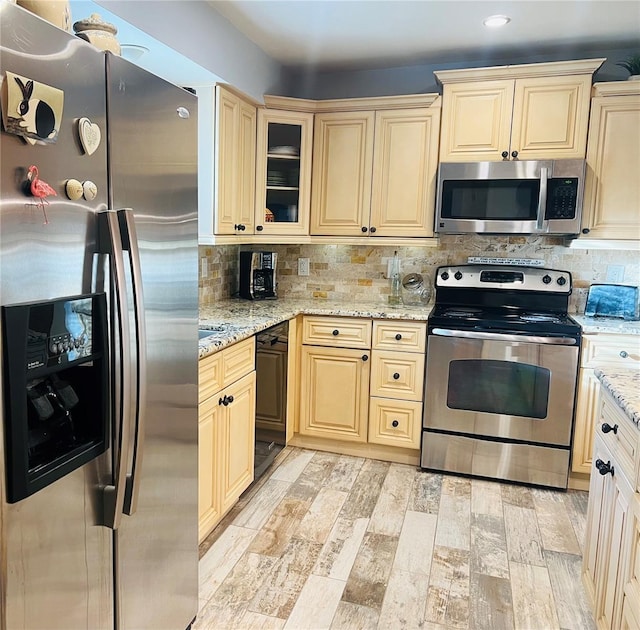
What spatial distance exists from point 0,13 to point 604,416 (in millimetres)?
2001

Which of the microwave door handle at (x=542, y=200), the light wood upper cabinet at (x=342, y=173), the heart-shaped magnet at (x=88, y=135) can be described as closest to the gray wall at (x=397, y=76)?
the light wood upper cabinet at (x=342, y=173)

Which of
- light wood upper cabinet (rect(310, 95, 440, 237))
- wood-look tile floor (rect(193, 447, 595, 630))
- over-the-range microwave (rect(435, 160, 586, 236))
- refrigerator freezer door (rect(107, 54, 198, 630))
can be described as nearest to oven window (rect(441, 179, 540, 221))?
over-the-range microwave (rect(435, 160, 586, 236))

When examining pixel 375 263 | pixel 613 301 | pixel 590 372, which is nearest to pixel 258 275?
pixel 375 263

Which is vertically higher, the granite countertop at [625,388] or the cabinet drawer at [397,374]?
the granite countertop at [625,388]

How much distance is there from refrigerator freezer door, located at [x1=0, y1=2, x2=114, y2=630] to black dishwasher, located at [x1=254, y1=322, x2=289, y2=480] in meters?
1.50

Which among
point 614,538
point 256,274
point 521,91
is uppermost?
point 521,91

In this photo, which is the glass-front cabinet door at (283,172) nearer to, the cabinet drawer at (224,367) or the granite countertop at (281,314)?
the granite countertop at (281,314)

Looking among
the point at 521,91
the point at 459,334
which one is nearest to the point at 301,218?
the point at 459,334

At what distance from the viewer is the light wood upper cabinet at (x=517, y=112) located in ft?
9.48

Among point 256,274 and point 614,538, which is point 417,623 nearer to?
point 614,538

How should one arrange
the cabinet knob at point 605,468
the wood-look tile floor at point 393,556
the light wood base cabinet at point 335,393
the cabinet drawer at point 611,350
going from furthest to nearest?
1. the light wood base cabinet at point 335,393
2. the cabinet drawer at point 611,350
3. the wood-look tile floor at point 393,556
4. the cabinet knob at point 605,468

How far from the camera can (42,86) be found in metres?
1.02

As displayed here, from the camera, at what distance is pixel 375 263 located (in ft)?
12.0

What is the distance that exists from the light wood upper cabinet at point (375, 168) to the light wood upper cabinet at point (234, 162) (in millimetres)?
454
